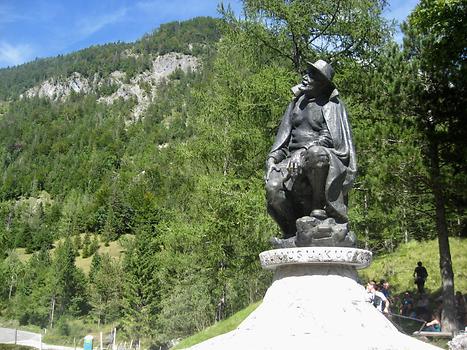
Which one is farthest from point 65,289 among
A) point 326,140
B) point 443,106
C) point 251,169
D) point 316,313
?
point 316,313

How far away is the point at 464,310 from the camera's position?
43.2 feet

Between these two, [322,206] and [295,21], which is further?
[295,21]

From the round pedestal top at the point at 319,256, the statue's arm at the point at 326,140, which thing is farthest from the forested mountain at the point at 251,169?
the round pedestal top at the point at 319,256

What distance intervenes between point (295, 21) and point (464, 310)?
29.2 feet

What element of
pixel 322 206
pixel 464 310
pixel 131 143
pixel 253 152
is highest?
pixel 131 143

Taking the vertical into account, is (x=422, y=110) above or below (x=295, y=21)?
below

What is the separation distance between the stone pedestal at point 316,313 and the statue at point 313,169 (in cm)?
27

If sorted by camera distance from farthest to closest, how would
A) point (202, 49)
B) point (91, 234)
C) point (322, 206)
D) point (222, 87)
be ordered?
point (202, 49), point (91, 234), point (222, 87), point (322, 206)

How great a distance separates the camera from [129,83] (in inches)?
7539

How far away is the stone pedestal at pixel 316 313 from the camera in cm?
449

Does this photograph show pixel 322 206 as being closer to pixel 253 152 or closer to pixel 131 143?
pixel 253 152

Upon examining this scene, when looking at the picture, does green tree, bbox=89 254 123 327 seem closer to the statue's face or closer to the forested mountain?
the forested mountain

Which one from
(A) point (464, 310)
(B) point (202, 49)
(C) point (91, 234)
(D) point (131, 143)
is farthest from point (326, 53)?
(B) point (202, 49)

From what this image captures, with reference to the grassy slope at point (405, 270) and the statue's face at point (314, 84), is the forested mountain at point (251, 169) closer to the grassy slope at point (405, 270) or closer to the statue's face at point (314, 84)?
the grassy slope at point (405, 270)
